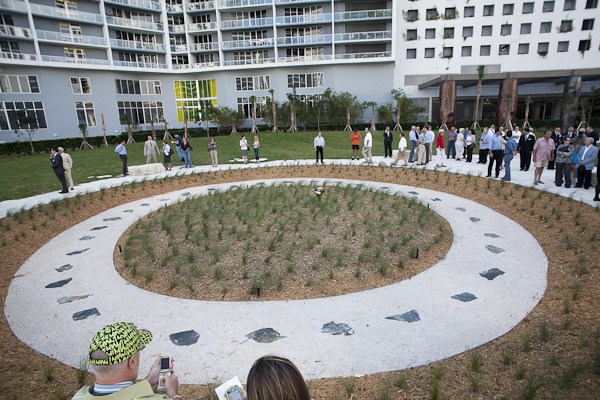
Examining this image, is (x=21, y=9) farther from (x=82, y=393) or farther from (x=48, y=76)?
(x=82, y=393)

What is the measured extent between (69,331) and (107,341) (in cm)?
410

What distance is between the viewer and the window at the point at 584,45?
140 feet

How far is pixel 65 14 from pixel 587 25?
60.3 meters

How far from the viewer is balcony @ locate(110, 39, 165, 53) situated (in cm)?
4434

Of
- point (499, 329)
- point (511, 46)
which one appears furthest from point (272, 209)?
point (511, 46)

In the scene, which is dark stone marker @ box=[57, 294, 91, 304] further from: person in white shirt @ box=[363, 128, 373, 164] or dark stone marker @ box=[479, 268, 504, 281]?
person in white shirt @ box=[363, 128, 373, 164]

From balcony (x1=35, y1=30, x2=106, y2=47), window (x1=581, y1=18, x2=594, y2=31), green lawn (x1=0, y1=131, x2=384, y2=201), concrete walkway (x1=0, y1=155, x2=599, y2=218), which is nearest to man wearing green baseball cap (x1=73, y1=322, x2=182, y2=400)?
concrete walkway (x1=0, y1=155, x2=599, y2=218)

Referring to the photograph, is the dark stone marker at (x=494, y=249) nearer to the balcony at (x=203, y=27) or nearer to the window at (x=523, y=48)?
the window at (x=523, y=48)

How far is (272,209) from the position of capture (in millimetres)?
10469

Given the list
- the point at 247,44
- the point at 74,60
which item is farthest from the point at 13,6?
the point at 247,44

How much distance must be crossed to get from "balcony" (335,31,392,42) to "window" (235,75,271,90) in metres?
10.8

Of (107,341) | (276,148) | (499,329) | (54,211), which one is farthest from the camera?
(276,148)

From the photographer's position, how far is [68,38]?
40.5 m

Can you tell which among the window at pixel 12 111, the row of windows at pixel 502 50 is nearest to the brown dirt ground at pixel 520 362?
the window at pixel 12 111
